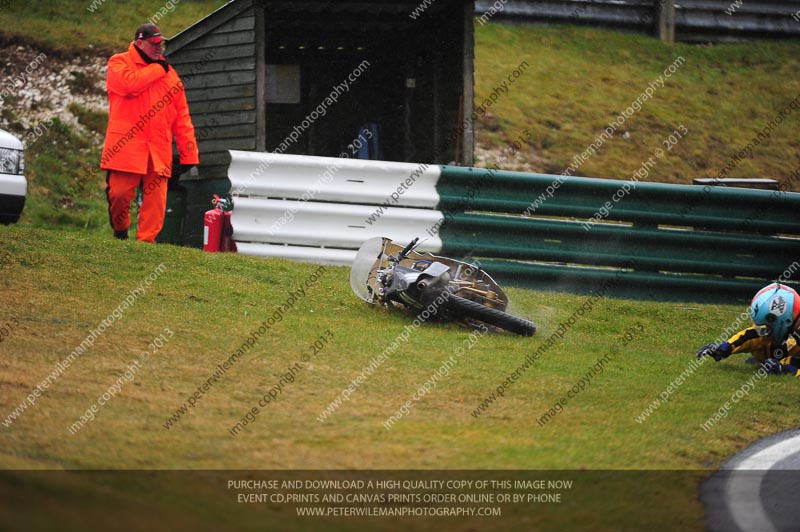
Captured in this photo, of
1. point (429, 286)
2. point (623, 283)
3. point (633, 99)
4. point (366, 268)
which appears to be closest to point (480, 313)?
point (429, 286)

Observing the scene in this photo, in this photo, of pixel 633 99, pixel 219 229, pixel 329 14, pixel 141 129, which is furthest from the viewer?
pixel 633 99

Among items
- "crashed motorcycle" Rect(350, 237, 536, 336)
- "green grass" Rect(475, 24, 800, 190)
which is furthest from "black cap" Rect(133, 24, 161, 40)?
"green grass" Rect(475, 24, 800, 190)

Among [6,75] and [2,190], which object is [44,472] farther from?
[6,75]

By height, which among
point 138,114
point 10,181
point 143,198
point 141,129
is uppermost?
point 138,114

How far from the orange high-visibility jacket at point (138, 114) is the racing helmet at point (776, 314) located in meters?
6.29

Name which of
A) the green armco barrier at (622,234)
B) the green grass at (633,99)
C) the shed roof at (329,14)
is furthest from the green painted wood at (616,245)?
the green grass at (633,99)

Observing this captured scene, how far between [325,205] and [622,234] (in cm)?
343

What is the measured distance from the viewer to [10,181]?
10391 mm

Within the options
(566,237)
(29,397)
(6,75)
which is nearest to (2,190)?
(29,397)

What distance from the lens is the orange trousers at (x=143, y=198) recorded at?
1057cm

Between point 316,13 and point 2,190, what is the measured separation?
18.8 ft

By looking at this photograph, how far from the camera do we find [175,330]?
25.3 feet

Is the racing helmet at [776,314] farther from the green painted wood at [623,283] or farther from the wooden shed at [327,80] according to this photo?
the wooden shed at [327,80]

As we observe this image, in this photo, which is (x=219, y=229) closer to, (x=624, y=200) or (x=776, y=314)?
(x=624, y=200)
